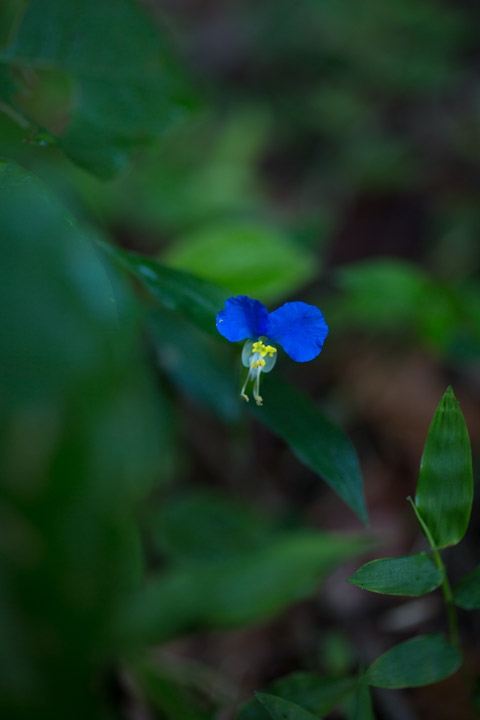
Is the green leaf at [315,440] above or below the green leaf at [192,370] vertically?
below

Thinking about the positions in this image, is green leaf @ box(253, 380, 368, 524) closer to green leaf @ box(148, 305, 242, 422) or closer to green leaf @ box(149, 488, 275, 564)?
green leaf @ box(148, 305, 242, 422)

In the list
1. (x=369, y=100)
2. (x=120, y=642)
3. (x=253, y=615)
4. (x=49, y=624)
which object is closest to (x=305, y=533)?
(x=253, y=615)

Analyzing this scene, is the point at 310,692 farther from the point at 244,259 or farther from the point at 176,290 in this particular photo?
the point at 244,259

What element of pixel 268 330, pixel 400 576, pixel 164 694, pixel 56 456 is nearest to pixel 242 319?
pixel 268 330

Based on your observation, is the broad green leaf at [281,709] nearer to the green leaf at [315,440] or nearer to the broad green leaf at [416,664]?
the broad green leaf at [416,664]

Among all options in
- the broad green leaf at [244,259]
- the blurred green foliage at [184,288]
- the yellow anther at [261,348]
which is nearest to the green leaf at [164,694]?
the blurred green foliage at [184,288]

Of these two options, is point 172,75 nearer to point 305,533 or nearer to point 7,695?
point 305,533
